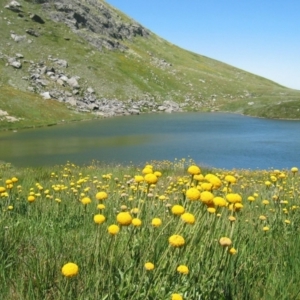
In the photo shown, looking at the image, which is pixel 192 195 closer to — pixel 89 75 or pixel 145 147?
pixel 145 147

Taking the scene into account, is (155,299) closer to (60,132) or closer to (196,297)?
(196,297)

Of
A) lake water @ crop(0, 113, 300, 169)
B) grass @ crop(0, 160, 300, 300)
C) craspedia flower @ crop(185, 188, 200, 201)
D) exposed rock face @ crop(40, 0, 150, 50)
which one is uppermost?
exposed rock face @ crop(40, 0, 150, 50)

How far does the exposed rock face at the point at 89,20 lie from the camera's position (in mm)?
109250

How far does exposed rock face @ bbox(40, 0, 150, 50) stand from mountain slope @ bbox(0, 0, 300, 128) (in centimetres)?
30

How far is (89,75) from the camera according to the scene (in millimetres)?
89438

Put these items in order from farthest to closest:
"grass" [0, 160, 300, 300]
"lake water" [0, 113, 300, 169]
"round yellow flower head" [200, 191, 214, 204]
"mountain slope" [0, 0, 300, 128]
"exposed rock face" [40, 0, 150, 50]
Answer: "exposed rock face" [40, 0, 150, 50] → "mountain slope" [0, 0, 300, 128] → "lake water" [0, 113, 300, 169] → "round yellow flower head" [200, 191, 214, 204] → "grass" [0, 160, 300, 300]

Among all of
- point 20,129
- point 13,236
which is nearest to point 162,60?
point 20,129

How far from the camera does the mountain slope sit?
2864 inches

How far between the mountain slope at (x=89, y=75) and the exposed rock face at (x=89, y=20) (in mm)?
297

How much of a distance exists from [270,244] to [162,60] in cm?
13550

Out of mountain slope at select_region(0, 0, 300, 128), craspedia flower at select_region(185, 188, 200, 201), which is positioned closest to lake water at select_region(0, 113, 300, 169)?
mountain slope at select_region(0, 0, 300, 128)

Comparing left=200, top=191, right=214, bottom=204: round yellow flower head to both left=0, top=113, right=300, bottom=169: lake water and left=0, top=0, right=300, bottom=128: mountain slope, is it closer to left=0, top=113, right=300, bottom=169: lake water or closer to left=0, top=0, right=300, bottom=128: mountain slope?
left=0, top=113, right=300, bottom=169: lake water

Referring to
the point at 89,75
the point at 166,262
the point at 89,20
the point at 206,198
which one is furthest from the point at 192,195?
the point at 89,20

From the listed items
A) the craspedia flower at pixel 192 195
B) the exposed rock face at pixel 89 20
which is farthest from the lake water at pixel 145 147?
the exposed rock face at pixel 89 20
